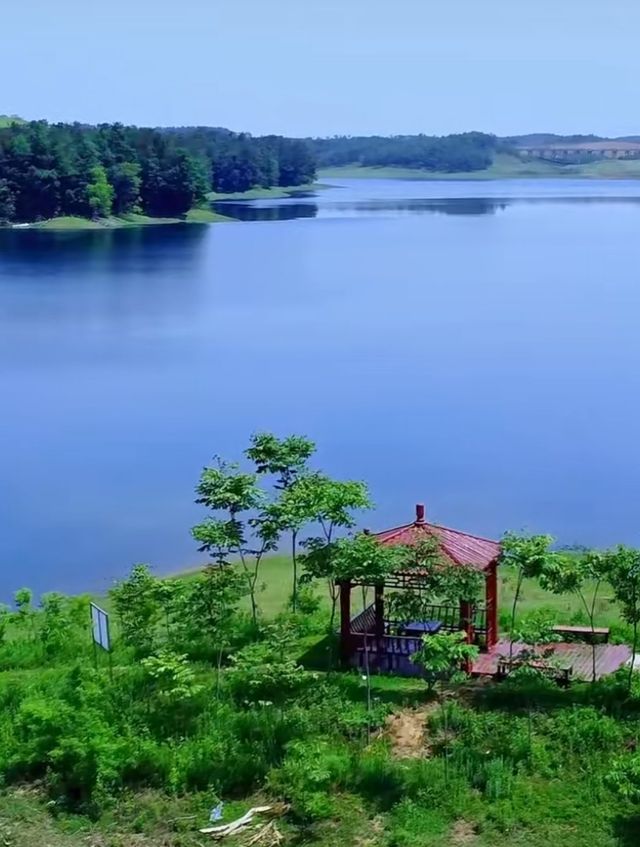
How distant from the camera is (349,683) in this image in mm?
13305

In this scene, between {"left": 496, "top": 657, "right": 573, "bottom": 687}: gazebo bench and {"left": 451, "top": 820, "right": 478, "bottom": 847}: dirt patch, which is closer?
{"left": 451, "top": 820, "right": 478, "bottom": 847}: dirt patch

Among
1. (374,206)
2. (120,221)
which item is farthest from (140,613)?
(374,206)

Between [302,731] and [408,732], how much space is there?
1045 mm

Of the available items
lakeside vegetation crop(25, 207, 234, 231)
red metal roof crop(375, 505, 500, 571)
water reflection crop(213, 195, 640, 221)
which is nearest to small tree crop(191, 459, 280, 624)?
red metal roof crop(375, 505, 500, 571)

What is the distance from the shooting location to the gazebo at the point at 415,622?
45.0 feet

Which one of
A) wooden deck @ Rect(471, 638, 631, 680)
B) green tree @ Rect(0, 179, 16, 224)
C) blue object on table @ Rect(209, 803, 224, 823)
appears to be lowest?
blue object on table @ Rect(209, 803, 224, 823)

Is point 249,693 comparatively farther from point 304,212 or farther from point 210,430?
point 304,212

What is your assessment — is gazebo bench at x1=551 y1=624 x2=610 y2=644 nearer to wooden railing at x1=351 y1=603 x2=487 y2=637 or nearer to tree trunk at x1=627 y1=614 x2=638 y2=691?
tree trunk at x1=627 y1=614 x2=638 y2=691

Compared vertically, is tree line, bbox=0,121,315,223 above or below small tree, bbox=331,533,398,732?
above

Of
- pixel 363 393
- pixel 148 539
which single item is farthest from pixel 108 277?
pixel 148 539

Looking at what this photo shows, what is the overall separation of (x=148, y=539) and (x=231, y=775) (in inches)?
394

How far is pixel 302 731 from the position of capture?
1225 centimetres

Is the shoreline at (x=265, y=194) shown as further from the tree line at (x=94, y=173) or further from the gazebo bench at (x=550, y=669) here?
the gazebo bench at (x=550, y=669)

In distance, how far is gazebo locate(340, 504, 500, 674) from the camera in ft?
45.0
